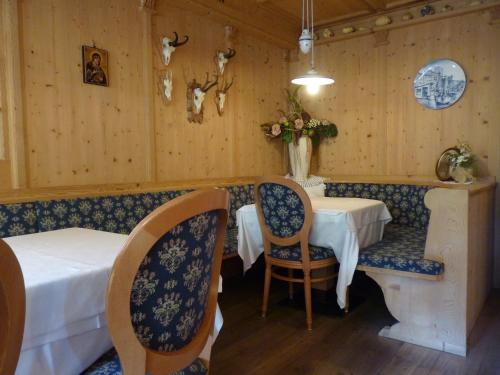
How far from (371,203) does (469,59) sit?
1899mm

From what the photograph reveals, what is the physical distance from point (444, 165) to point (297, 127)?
4.88 ft

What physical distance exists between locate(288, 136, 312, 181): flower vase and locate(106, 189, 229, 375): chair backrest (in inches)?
131

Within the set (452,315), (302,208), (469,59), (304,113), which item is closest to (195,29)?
(304,113)

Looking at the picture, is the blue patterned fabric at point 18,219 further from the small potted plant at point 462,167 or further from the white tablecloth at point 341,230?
the small potted plant at point 462,167

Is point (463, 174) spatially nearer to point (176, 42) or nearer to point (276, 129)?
point (276, 129)

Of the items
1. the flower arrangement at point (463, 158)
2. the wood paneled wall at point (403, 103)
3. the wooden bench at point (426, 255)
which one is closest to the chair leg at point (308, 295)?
the wooden bench at point (426, 255)

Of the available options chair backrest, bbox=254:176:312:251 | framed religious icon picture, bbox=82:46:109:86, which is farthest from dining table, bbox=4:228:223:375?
framed religious icon picture, bbox=82:46:109:86

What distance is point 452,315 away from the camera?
2398mm

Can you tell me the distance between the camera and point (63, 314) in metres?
1.11

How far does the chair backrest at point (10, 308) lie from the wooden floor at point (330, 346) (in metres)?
1.61

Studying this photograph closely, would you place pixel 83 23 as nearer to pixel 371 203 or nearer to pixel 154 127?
pixel 154 127

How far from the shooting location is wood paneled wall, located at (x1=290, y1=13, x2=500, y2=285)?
3686mm

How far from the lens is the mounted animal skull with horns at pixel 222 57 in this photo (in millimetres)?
4004

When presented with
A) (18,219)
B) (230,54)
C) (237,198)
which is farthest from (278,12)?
(18,219)
